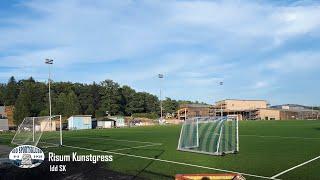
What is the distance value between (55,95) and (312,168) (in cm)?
13103

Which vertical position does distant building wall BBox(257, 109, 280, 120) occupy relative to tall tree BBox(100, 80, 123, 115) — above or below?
below

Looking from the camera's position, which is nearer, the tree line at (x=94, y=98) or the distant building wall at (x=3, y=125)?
the distant building wall at (x=3, y=125)

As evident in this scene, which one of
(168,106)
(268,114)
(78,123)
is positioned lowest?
(78,123)

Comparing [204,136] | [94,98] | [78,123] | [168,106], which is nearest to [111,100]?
[94,98]

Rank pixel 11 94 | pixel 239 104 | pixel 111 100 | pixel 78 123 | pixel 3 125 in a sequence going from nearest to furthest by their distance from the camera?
1. pixel 78 123
2. pixel 3 125
3. pixel 111 100
4. pixel 11 94
5. pixel 239 104

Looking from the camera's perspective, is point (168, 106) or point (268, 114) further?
point (168, 106)

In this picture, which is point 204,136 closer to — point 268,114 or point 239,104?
point 268,114

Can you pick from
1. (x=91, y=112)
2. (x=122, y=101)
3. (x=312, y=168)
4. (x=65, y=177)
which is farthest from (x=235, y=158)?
(x=122, y=101)

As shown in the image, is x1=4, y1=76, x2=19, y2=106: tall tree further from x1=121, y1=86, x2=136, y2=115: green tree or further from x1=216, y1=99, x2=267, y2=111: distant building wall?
A: x1=216, y1=99, x2=267, y2=111: distant building wall

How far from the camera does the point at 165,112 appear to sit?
159750 millimetres

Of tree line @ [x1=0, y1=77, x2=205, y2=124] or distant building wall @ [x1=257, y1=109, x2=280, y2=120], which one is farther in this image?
distant building wall @ [x1=257, y1=109, x2=280, y2=120]

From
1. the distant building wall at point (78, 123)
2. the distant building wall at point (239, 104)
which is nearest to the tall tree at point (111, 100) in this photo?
the distant building wall at point (239, 104)

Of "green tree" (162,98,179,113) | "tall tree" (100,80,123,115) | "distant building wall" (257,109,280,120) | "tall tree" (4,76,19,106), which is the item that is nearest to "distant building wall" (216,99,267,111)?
"distant building wall" (257,109,280,120)

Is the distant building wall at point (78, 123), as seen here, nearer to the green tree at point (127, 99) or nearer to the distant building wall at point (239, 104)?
the green tree at point (127, 99)
